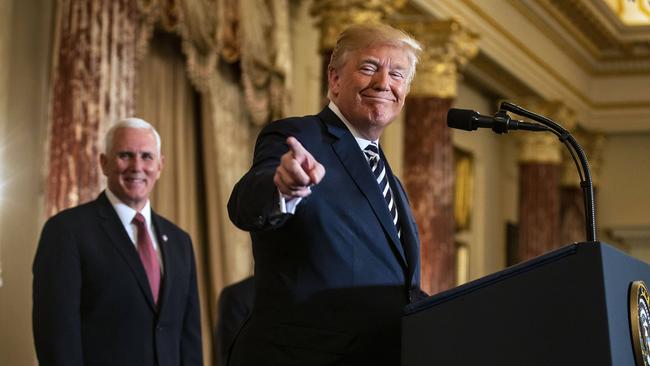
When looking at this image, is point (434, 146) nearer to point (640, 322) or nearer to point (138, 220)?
point (138, 220)

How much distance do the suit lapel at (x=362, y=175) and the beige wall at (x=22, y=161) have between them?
14.2 feet

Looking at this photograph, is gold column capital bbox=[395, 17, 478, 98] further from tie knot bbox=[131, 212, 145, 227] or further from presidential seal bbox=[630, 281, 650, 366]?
presidential seal bbox=[630, 281, 650, 366]

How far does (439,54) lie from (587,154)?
7271mm

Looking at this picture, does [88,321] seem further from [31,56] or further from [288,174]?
[31,56]

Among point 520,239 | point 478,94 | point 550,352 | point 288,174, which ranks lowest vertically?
point 550,352

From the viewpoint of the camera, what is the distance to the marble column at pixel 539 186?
54.0ft

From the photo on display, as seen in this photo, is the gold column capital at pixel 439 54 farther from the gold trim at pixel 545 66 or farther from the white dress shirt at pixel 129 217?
the white dress shirt at pixel 129 217

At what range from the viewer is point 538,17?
51.5ft

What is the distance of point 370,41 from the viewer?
342 centimetres

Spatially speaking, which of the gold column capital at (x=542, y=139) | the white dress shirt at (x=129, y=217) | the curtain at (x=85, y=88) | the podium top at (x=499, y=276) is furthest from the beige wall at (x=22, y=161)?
the gold column capital at (x=542, y=139)

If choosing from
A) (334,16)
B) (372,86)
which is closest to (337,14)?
(334,16)

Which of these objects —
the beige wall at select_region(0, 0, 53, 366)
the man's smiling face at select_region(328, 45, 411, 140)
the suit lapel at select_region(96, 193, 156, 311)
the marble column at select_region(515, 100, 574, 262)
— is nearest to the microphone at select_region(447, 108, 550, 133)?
the man's smiling face at select_region(328, 45, 411, 140)

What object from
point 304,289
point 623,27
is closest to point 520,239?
point 623,27

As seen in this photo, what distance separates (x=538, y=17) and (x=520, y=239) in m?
3.08
